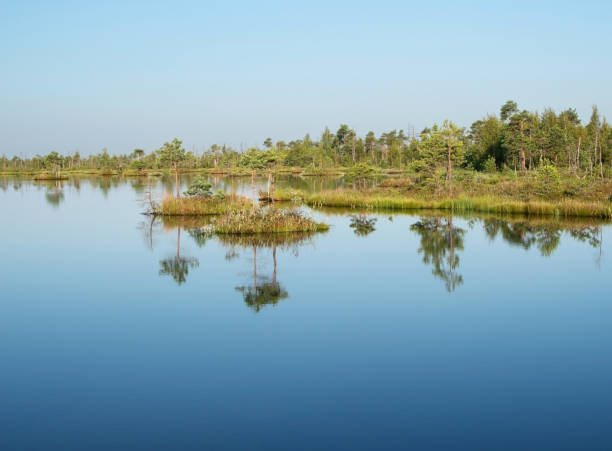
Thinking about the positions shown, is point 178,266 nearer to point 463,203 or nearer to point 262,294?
point 262,294

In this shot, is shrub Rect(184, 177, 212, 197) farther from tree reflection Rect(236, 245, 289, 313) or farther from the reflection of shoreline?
tree reflection Rect(236, 245, 289, 313)

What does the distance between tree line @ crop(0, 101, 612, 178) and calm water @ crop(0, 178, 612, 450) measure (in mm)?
13716

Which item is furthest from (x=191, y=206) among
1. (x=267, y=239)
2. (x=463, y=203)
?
(x=463, y=203)

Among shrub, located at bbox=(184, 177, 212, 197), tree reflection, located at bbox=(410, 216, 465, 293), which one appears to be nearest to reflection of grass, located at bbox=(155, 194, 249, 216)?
shrub, located at bbox=(184, 177, 212, 197)

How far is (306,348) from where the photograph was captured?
818cm

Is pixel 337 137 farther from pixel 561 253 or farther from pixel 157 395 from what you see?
pixel 157 395

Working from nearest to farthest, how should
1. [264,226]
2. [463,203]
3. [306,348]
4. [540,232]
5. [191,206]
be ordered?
[306,348], [264,226], [540,232], [191,206], [463,203]

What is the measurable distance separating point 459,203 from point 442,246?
10451 mm

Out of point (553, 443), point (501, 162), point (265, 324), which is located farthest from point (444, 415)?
point (501, 162)

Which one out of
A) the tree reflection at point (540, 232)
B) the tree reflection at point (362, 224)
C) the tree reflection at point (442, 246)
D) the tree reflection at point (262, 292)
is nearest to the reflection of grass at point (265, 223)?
the tree reflection at point (362, 224)

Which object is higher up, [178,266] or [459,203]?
[459,203]

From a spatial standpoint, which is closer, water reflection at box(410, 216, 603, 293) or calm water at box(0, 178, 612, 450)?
calm water at box(0, 178, 612, 450)

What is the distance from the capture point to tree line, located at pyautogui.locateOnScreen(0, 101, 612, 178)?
98.6 ft

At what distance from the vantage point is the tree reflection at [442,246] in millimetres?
13344
